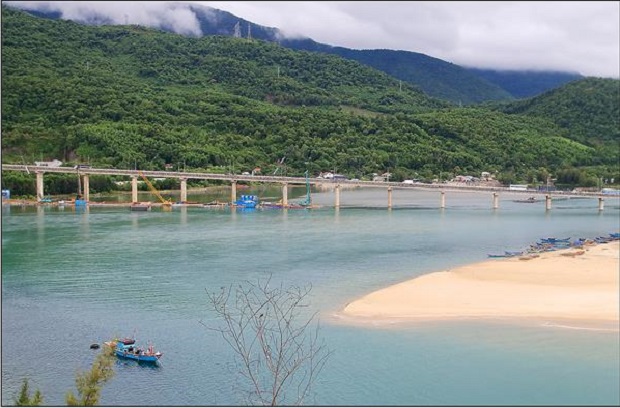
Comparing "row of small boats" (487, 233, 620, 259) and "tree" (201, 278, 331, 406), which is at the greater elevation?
"row of small boats" (487, 233, 620, 259)

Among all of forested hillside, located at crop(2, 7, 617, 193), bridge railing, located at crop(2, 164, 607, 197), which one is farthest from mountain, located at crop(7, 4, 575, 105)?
bridge railing, located at crop(2, 164, 607, 197)

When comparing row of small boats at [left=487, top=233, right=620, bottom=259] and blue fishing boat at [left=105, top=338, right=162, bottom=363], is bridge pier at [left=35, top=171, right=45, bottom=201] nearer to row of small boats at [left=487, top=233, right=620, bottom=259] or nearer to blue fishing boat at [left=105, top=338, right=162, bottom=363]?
row of small boats at [left=487, top=233, right=620, bottom=259]

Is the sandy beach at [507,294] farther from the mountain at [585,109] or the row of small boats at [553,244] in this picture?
the mountain at [585,109]

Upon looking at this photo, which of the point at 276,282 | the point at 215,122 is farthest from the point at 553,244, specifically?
the point at 215,122

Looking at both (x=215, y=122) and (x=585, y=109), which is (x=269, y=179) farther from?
(x=585, y=109)

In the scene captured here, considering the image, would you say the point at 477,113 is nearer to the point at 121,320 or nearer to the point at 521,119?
the point at 521,119
